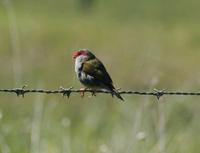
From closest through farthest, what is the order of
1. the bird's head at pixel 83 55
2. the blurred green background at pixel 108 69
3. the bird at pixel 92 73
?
the bird at pixel 92 73 < the bird's head at pixel 83 55 < the blurred green background at pixel 108 69

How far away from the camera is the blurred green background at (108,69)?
10.6m

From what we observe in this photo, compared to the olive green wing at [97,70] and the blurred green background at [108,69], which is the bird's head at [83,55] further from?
the blurred green background at [108,69]

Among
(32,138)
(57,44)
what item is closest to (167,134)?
(32,138)

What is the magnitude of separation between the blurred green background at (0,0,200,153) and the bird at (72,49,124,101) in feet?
3.53

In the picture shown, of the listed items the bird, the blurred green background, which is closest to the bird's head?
the bird

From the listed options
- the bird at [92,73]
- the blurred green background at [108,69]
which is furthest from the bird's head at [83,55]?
the blurred green background at [108,69]

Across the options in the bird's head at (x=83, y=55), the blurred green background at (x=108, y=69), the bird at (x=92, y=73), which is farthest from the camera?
the blurred green background at (x=108, y=69)

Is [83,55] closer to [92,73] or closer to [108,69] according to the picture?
[92,73]

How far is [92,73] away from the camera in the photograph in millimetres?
8531

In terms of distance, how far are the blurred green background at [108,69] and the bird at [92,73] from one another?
1.07 meters

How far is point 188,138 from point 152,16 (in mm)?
36885

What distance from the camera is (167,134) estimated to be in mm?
11359

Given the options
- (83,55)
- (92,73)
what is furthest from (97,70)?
(83,55)

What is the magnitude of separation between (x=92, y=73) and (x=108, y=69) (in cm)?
1471
